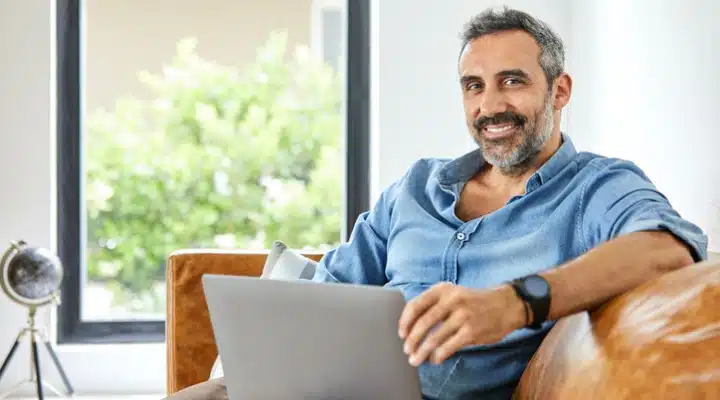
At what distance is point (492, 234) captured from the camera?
163 cm

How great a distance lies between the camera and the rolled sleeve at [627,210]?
1271mm

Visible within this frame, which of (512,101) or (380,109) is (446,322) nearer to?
(512,101)

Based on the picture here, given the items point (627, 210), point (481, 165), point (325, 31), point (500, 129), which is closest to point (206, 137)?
point (325, 31)

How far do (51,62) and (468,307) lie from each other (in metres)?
2.35

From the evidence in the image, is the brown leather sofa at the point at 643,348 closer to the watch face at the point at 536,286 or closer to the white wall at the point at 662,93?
the watch face at the point at 536,286

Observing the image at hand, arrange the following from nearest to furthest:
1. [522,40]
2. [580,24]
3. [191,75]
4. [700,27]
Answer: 1. [522,40]
2. [700,27]
3. [580,24]
4. [191,75]

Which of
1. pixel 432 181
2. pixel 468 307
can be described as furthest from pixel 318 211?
pixel 468 307

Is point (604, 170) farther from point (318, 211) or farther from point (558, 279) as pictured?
point (318, 211)

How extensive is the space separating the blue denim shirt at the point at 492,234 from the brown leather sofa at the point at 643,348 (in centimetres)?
22

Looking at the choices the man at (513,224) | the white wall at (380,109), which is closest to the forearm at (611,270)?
the man at (513,224)

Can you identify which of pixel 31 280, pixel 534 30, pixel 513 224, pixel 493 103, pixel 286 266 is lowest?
pixel 31 280

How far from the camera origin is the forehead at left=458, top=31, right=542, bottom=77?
1.72m

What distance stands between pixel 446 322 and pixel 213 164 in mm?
2374

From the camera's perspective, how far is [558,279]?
3.85ft
